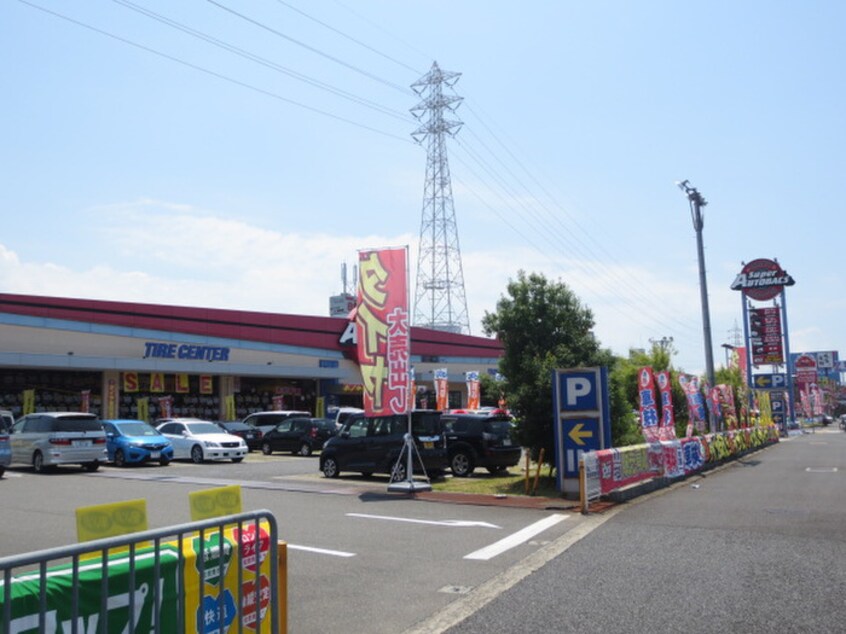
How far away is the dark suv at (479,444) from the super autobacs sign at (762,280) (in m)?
40.8

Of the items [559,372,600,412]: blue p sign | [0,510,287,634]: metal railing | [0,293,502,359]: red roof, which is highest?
[0,293,502,359]: red roof

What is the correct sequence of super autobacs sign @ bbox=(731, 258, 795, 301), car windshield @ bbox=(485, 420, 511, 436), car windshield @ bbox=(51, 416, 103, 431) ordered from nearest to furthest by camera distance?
1. car windshield @ bbox=(485, 420, 511, 436)
2. car windshield @ bbox=(51, 416, 103, 431)
3. super autobacs sign @ bbox=(731, 258, 795, 301)

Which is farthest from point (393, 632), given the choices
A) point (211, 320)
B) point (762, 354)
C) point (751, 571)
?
point (762, 354)

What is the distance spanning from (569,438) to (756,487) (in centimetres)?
504

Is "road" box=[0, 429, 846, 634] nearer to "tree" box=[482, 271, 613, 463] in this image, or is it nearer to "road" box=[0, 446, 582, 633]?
"road" box=[0, 446, 582, 633]

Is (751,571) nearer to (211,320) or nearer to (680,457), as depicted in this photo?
(680,457)

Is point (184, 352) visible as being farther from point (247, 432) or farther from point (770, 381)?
point (770, 381)

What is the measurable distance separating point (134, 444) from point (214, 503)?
21.1 meters

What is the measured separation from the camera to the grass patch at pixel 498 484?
54.5ft

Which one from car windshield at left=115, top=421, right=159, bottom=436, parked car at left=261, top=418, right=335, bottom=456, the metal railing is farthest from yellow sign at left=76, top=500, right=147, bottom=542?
parked car at left=261, top=418, right=335, bottom=456

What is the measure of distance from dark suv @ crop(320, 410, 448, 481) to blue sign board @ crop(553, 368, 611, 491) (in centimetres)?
387

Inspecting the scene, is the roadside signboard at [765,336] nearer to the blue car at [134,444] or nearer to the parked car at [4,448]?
the blue car at [134,444]

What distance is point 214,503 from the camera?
4.74 metres

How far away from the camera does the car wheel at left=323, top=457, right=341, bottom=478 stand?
Result: 791 inches
